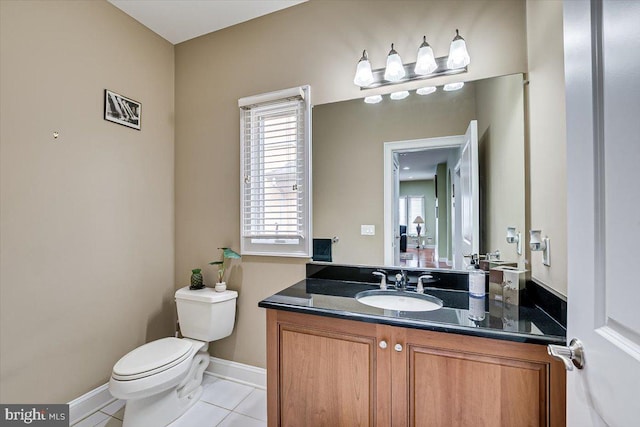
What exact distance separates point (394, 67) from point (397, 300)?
1.31 m

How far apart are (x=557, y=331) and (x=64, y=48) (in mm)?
2817

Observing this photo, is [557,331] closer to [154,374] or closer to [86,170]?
[154,374]

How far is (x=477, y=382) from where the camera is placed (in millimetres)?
1011

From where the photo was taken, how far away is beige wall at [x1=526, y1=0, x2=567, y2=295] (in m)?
1.06

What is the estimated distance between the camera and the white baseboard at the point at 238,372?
2.05m

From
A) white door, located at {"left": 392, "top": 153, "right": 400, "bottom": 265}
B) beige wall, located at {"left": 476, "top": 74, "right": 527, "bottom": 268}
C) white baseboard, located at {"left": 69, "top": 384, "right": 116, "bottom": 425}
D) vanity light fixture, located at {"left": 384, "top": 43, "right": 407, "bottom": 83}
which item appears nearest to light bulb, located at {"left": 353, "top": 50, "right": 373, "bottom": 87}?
vanity light fixture, located at {"left": 384, "top": 43, "right": 407, "bottom": 83}

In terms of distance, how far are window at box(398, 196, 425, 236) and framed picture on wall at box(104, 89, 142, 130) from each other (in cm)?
197

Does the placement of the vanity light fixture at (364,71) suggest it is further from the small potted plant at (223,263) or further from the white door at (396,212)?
the small potted plant at (223,263)

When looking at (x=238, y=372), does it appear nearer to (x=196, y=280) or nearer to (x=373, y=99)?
(x=196, y=280)

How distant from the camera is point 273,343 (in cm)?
135

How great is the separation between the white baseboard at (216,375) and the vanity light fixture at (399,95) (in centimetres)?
205

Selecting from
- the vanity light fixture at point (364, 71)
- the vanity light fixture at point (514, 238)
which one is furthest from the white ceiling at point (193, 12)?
the vanity light fixture at point (514, 238)

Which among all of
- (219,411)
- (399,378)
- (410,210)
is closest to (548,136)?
(410,210)

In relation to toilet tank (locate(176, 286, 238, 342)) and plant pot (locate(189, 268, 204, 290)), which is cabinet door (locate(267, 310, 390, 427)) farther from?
plant pot (locate(189, 268, 204, 290))
